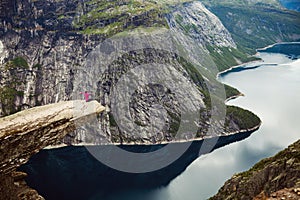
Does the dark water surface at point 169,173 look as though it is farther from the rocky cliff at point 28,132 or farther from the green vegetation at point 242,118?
the rocky cliff at point 28,132

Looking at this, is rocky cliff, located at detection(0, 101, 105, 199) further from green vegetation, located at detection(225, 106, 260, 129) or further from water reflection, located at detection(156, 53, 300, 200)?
green vegetation, located at detection(225, 106, 260, 129)

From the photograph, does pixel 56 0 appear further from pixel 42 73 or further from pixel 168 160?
pixel 168 160

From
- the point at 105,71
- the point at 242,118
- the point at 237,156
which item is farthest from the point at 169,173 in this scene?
the point at 105,71

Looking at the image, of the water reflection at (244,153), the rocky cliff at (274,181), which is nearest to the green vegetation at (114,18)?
the water reflection at (244,153)

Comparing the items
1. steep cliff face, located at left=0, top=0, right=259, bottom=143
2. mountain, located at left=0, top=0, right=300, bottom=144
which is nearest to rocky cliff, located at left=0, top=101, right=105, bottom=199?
mountain, located at left=0, top=0, right=300, bottom=144

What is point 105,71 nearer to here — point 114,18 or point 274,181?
point 114,18

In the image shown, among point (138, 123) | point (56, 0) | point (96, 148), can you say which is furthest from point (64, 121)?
point (56, 0)
